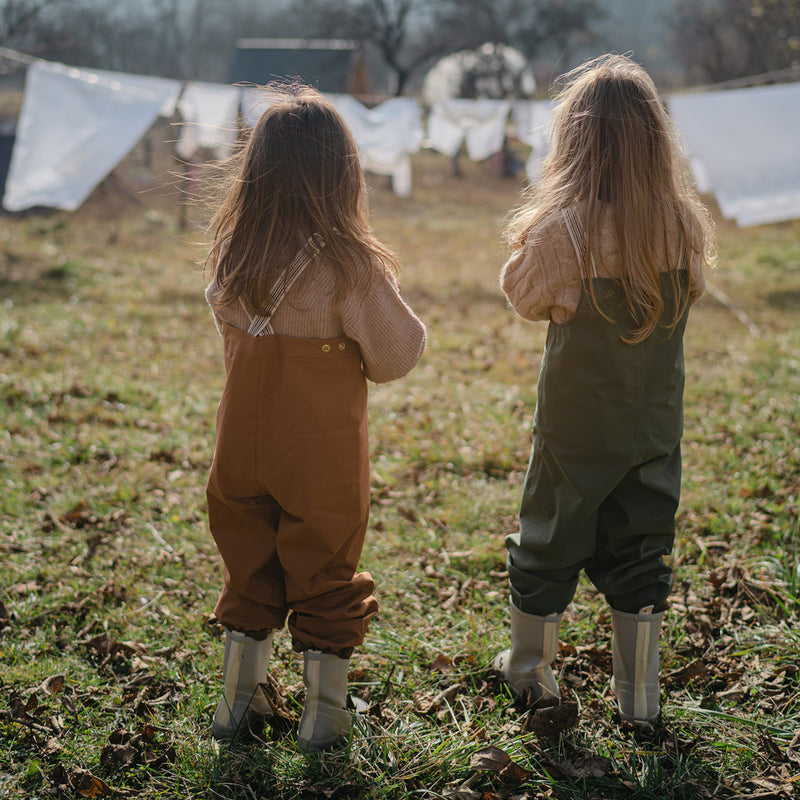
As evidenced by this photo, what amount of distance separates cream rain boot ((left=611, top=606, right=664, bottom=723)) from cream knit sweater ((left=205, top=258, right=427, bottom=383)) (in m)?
1.00

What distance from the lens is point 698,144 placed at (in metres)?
6.84

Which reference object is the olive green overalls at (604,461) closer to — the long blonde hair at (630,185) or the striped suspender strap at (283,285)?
the long blonde hair at (630,185)

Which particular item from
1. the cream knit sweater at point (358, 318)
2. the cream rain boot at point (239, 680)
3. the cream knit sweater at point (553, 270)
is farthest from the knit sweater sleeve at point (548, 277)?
the cream rain boot at point (239, 680)

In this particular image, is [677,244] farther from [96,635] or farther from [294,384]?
[96,635]

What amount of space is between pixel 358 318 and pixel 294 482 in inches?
18.0

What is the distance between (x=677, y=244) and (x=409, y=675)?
5.29 ft

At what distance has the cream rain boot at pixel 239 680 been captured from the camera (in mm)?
2170

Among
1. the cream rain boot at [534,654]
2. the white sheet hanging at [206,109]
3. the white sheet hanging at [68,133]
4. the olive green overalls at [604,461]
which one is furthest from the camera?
the white sheet hanging at [206,109]

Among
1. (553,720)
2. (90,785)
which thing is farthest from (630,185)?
(90,785)

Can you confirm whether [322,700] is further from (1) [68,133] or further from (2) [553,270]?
(1) [68,133]

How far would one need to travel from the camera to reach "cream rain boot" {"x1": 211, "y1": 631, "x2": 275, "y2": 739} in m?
2.17

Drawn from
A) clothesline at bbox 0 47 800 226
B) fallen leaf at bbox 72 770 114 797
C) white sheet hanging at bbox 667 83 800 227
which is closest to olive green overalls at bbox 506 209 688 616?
fallen leaf at bbox 72 770 114 797

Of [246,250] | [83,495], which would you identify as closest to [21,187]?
[83,495]

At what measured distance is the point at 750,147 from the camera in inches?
263
